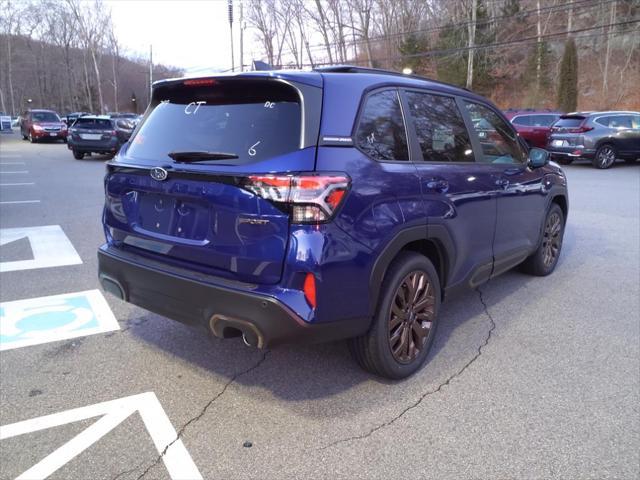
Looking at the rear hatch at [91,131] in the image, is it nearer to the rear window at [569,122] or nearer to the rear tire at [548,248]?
the rear window at [569,122]

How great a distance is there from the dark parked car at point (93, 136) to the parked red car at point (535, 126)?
48.9ft

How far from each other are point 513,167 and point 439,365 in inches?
76.0

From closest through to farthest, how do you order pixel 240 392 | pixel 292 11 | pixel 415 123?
pixel 240 392
pixel 415 123
pixel 292 11

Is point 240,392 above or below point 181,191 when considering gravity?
below

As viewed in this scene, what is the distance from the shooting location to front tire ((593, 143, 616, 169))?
15711mm

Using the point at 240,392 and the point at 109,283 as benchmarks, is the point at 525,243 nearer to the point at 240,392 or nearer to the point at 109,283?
the point at 240,392

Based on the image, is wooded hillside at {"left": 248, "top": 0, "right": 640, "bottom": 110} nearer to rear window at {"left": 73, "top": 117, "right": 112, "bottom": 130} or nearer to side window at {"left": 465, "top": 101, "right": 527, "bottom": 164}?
rear window at {"left": 73, "top": 117, "right": 112, "bottom": 130}

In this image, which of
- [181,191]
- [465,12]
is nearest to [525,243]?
[181,191]

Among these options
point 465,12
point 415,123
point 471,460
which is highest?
point 465,12

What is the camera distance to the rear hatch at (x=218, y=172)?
8.20 ft

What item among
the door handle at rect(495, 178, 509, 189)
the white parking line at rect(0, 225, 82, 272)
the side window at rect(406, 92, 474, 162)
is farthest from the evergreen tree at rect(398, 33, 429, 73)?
the side window at rect(406, 92, 474, 162)

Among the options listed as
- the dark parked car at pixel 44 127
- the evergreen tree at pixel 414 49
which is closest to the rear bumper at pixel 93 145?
the dark parked car at pixel 44 127

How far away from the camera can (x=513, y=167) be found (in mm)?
4328

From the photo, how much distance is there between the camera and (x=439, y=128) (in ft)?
11.5
